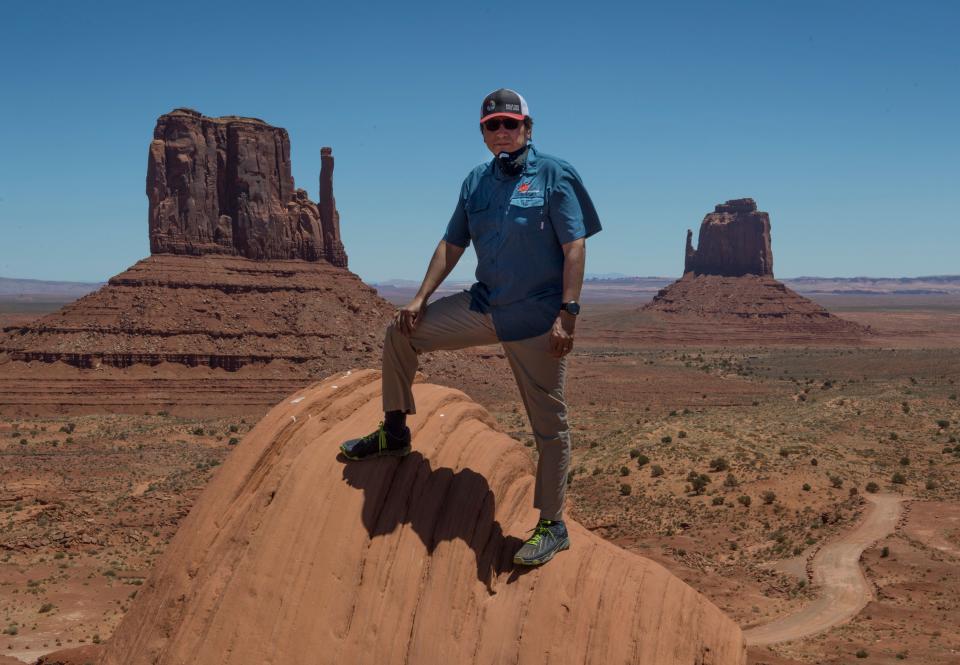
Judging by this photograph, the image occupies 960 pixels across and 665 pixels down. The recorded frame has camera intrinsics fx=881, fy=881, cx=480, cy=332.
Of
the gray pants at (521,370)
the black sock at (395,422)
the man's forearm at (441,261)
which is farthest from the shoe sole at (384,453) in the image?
the man's forearm at (441,261)

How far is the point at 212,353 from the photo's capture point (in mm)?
58969

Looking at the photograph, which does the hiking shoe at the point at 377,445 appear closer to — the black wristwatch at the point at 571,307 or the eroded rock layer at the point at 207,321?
the black wristwatch at the point at 571,307

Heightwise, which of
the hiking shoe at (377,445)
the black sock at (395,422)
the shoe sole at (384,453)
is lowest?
the shoe sole at (384,453)

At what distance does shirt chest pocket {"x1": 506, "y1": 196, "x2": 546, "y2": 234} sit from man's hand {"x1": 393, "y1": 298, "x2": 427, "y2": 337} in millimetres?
827

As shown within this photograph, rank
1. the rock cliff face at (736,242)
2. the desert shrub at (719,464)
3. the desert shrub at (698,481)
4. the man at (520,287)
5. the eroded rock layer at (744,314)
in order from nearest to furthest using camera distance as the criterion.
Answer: the man at (520,287)
the desert shrub at (698,481)
the desert shrub at (719,464)
the eroded rock layer at (744,314)
the rock cliff face at (736,242)

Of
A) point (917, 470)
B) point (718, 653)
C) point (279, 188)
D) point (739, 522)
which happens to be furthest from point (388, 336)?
point (279, 188)

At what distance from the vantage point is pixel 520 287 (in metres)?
6.17

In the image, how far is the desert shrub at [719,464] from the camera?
93.4 feet

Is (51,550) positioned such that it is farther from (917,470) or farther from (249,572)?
(917,470)

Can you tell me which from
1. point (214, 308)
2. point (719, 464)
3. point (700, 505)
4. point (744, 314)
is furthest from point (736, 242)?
point (700, 505)

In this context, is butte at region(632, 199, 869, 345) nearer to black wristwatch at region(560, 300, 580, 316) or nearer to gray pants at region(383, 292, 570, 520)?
gray pants at region(383, 292, 570, 520)

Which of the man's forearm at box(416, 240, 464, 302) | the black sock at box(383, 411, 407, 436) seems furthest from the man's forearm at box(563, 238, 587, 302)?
the black sock at box(383, 411, 407, 436)

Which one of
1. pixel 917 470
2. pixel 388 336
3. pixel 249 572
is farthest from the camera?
pixel 917 470

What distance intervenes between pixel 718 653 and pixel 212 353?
56.0 metres
